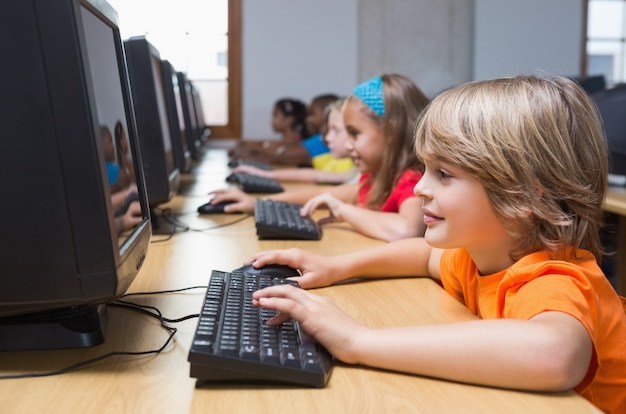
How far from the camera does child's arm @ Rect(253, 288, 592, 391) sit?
0.75 m

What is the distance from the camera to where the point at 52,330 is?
877 millimetres

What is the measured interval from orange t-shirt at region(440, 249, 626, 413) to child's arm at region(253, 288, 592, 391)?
36mm

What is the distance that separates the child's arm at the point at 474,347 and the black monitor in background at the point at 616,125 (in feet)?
6.20

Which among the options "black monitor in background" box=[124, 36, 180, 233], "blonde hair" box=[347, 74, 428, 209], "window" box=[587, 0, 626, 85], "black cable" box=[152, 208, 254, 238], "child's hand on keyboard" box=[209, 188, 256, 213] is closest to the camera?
"black monitor in background" box=[124, 36, 180, 233]

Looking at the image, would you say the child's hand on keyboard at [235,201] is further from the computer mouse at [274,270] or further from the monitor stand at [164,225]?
the computer mouse at [274,270]

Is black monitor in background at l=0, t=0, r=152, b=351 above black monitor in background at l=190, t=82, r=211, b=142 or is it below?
above

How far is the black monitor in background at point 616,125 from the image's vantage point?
2553 mm

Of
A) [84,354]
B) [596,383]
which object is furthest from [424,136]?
[84,354]

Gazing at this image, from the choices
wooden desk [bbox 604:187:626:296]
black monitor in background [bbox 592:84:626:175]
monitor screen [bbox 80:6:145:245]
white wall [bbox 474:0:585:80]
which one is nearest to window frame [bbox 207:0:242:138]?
white wall [bbox 474:0:585:80]

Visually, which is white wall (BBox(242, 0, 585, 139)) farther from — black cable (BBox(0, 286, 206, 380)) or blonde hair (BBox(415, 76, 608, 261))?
blonde hair (BBox(415, 76, 608, 261))

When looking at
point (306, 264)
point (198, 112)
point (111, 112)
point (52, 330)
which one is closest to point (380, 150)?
point (306, 264)

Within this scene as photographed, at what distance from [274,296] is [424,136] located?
0.31m

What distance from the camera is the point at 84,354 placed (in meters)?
0.87

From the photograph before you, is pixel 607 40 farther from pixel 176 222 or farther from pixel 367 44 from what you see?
pixel 176 222
